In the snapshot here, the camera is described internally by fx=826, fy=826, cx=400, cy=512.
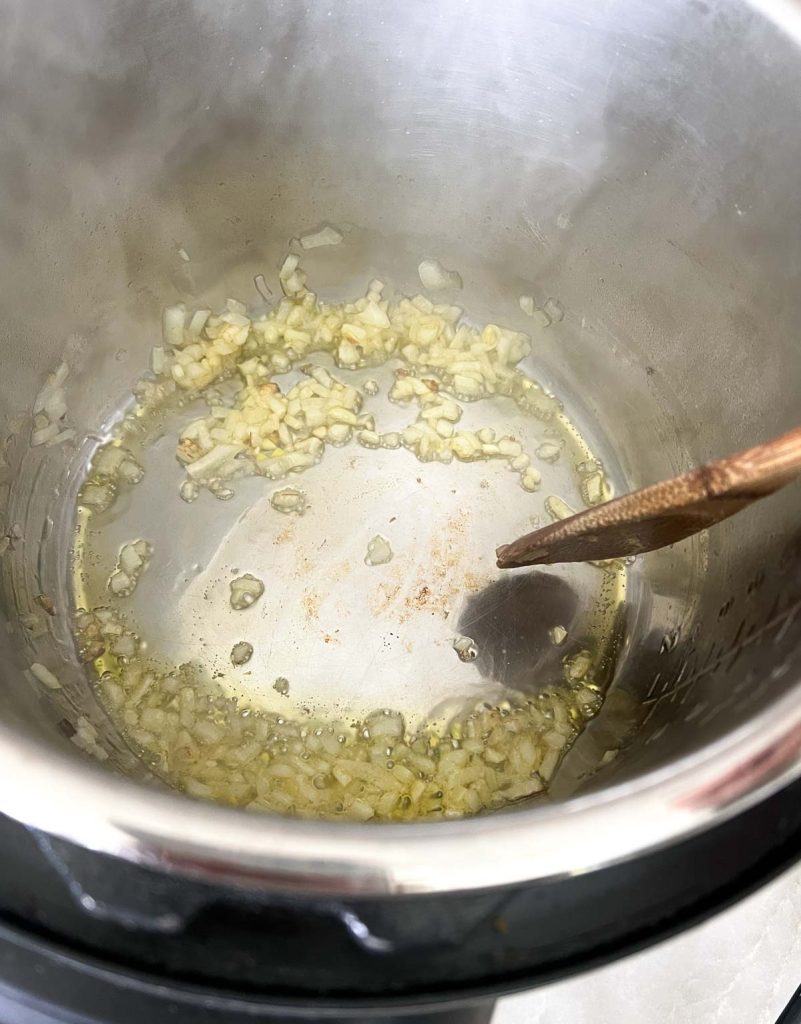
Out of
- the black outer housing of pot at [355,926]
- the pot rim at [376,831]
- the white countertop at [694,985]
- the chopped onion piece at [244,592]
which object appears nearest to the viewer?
the pot rim at [376,831]

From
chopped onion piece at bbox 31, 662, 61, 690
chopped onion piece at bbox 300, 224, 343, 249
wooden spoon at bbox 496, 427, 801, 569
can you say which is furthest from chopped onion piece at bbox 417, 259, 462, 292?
chopped onion piece at bbox 31, 662, 61, 690

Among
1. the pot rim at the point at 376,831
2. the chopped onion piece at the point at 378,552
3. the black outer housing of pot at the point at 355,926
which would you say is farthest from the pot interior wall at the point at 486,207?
the chopped onion piece at the point at 378,552

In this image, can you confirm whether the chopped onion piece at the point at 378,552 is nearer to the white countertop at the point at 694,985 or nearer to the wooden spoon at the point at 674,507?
the wooden spoon at the point at 674,507

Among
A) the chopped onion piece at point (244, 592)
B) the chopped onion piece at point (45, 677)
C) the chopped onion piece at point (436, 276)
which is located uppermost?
the chopped onion piece at point (436, 276)

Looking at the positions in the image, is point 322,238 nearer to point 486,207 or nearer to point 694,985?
point 486,207

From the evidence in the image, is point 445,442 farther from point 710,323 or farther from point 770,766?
point 770,766

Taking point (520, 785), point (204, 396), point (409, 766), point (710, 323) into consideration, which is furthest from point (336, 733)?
point (710, 323)

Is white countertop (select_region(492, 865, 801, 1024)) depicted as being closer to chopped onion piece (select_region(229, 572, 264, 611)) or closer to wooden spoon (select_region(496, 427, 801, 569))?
wooden spoon (select_region(496, 427, 801, 569))

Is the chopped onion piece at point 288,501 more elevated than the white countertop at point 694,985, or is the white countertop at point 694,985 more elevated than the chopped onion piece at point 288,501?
the white countertop at point 694,985
